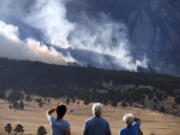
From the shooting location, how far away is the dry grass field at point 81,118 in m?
102

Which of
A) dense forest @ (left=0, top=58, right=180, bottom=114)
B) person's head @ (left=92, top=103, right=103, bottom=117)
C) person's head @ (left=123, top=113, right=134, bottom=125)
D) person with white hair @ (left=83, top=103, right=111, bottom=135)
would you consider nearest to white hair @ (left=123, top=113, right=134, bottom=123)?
person's head @ (left=123, top=113, right=134, bottom=125)

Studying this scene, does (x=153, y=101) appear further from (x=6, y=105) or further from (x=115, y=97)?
(x=6, y=105)

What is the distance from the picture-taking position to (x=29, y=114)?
11981 centimetres

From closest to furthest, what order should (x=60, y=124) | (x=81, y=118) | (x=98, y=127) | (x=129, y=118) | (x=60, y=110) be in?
(x=60, y=110)
(x=60, y=124)
(x=98, y=127)
(x=129, y=118)
(x=81, y=118)

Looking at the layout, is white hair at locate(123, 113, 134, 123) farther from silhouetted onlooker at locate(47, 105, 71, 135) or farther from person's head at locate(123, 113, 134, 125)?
silhouetted onlooker at locate(47, 105, 71, 135)

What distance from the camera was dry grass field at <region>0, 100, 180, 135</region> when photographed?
10169cm

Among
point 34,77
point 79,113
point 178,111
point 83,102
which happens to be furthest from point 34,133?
point 34,77

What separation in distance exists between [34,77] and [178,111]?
2514 inches

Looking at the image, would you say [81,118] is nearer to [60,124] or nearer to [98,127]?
[98,127]

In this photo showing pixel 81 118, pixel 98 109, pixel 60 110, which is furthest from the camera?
pixel 81 118

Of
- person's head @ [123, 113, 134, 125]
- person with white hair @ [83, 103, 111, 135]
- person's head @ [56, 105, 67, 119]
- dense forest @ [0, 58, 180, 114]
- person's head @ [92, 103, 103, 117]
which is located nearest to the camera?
person's head @ [56, 105, 67, 119]

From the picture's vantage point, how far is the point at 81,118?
11875 centimetres

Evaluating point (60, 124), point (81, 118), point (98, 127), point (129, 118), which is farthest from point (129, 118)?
point (81, 118)

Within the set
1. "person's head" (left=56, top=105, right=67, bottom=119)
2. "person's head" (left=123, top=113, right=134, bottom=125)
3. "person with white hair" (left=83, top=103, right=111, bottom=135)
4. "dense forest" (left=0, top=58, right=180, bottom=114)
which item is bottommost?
"person with white hair" (left=83, top=103, right=111, bottom=135)
